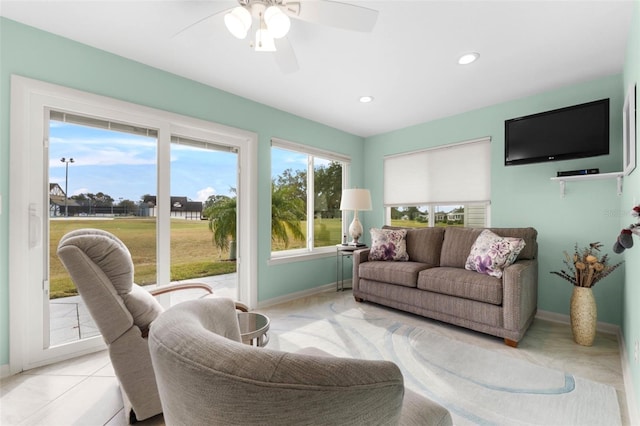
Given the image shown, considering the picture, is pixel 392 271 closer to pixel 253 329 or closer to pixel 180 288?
pixel 253 329

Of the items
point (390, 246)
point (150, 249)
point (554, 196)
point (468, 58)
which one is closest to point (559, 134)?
point (554, 196)

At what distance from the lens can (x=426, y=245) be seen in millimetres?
3600

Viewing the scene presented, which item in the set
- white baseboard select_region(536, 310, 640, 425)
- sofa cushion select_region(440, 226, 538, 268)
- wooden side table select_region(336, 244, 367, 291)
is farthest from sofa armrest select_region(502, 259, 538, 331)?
wooden side table select_region(336, 244, 367, 291)

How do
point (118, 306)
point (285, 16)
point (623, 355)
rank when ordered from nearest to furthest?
1. point (118, 306)
2. point (285, 16)
3. point (623, 355)

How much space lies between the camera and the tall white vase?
7.93ft

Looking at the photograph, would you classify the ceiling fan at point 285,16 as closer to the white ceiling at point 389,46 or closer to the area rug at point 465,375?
the white ceiling at point 389,46

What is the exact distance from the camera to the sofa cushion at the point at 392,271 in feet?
10.2

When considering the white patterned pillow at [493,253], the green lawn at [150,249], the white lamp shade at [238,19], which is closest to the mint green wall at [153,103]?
the green lawn at [150,249]

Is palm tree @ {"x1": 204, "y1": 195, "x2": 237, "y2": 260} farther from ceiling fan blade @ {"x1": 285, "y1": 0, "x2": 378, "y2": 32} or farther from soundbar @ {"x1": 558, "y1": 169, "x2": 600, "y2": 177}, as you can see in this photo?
soundbar @ {"x1": 558, "y1": 169, "x2": 600, "y2": 177}

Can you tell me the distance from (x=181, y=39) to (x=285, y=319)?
107 inches

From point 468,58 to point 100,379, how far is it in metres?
3.76

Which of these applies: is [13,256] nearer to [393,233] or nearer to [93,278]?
[93,278]

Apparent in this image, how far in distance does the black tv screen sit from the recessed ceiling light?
3.42ft

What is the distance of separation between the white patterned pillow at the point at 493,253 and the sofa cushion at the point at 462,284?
8cm
